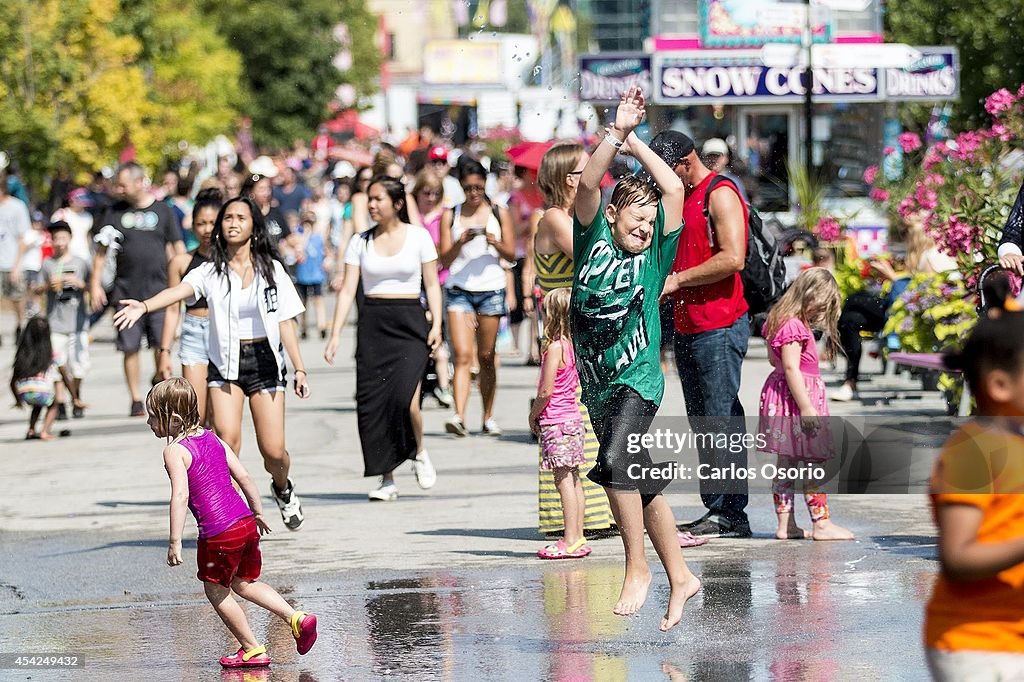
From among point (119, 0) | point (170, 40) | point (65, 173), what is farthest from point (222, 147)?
point (65, 173)

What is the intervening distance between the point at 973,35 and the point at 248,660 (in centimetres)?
2715

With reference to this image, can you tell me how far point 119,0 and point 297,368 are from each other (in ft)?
79.9

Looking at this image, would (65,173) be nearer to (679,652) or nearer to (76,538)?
(76,538)

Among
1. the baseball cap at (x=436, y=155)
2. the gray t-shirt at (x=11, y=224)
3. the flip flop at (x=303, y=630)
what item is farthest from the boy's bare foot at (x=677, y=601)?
the gray t-shirt at (x=11, y=224)

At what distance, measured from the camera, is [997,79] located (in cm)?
3000

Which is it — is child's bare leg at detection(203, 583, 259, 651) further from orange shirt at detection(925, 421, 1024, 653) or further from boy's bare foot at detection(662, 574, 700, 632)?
orange shirt at detection(925, 421, 1024, 653)

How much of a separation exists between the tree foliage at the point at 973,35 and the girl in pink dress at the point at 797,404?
13991mm

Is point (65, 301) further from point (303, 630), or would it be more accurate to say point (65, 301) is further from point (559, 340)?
point (303, 630)

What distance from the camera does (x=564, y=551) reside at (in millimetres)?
7938

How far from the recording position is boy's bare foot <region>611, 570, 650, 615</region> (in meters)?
6.28

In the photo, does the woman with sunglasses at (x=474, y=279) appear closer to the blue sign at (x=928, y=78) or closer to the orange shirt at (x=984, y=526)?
the orange shirt at (x=984, y=526)

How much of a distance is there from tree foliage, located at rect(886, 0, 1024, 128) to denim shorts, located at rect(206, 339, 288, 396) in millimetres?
14790

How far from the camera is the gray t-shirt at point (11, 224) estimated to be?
21188 millimetres

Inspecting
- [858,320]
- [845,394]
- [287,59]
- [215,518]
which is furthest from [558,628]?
[287,59]
